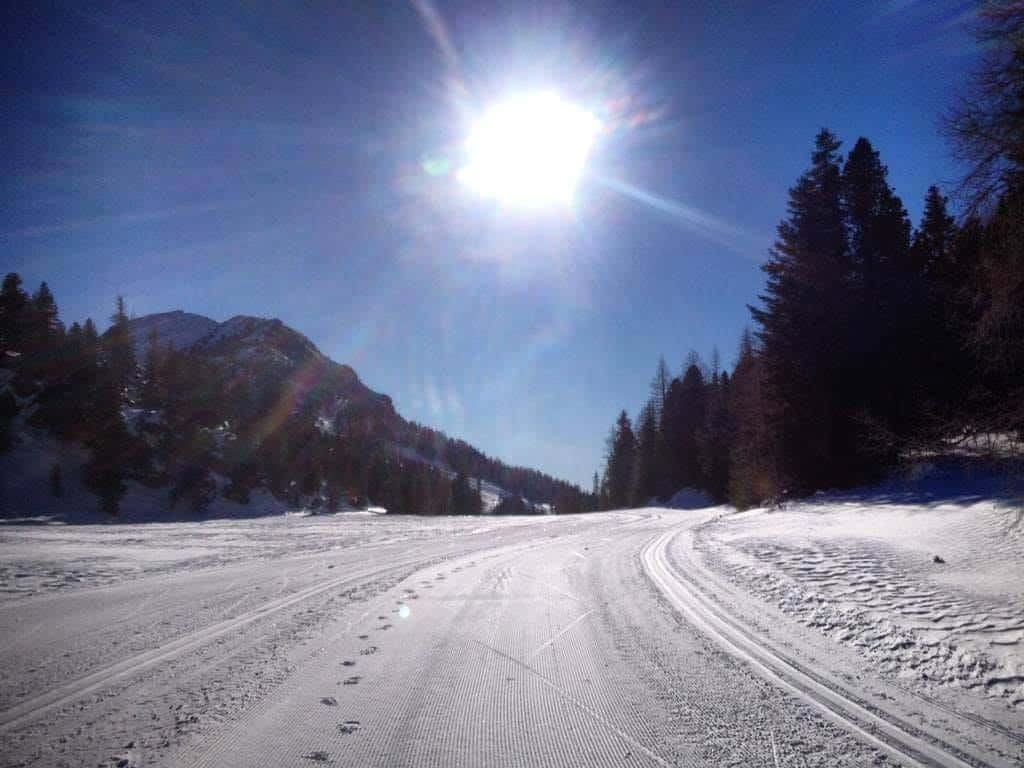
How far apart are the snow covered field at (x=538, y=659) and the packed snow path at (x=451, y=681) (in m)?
0.02

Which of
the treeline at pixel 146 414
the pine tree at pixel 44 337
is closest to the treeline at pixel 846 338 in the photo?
the treeline at pixel 146 414

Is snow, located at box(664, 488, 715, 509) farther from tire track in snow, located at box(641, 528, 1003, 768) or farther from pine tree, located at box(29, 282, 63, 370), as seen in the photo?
pine tree, located at box(29, 282, 63, 370)

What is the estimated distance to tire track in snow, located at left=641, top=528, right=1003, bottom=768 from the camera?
346 cm

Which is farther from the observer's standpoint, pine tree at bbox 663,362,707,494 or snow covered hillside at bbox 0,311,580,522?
pine tree at bbox 663,362,707,494

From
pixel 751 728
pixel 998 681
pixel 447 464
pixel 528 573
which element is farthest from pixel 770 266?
pixel 447 464

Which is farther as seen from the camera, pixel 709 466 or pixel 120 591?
pixel 709 466

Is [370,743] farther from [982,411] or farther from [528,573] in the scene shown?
[982,411]

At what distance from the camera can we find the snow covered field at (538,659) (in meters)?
3.57

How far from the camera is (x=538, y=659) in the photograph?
5242mm

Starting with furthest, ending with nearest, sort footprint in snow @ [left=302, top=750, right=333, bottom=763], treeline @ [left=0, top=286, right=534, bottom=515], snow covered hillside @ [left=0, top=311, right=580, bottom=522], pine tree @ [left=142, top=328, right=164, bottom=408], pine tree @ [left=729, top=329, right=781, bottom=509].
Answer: pine tree @ [left=142, top=328, right=164, bottom=408], treeline @ [left=0, top=286, right=534, bottom=515], snow covered hillside @ [left=0, top=311, right=580, bottom=522], pine tree @ [left=729, top=329, right=781, bottom=509], footprint in snow @ [left=302, top=750, right=333, bottom=763]

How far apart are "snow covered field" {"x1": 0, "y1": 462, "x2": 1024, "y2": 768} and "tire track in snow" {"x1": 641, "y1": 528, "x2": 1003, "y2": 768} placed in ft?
0.08

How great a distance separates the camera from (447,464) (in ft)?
650

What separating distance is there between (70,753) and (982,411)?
1138 centimetres

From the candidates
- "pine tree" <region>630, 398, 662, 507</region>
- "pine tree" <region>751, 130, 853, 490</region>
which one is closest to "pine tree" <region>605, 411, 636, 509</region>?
"pine tree" <region>630, 398, 662, 507</region>
